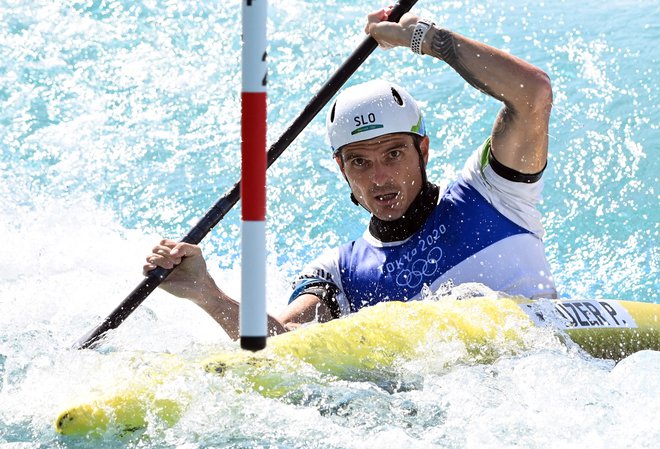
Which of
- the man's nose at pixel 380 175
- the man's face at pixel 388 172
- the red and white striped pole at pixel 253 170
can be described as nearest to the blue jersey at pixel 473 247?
the man's face at pixel 388 172

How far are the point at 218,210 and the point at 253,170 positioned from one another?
2.26 meters

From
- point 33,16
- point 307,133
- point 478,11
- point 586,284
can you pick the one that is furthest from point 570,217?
point 33,16

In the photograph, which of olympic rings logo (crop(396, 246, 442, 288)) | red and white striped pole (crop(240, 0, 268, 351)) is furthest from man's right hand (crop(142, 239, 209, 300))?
red and white striped pole (crop(240, 0, 268, 351))

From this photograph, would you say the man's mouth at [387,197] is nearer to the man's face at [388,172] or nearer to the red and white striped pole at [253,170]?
the man's face at [388,172]

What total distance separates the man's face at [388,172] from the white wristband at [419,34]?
41 cm

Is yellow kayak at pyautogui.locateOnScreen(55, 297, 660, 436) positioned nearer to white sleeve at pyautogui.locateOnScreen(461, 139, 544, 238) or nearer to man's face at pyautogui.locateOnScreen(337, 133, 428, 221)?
white sleeve at pyautogui.locateOnScreen(461, 139, 544, 238)

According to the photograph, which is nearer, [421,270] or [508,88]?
[508,88]

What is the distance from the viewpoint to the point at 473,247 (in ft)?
13.7

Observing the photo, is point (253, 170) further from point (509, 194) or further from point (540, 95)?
point (509, 194)

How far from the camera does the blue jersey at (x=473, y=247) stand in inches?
164

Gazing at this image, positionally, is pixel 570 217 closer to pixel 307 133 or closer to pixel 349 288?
pixel 307 133

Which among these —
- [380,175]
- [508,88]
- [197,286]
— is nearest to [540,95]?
[508,88]

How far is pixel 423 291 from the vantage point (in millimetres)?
4164

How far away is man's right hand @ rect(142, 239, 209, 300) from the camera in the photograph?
4.22 m
